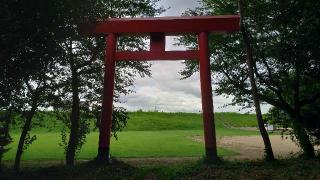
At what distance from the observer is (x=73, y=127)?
1809 cm

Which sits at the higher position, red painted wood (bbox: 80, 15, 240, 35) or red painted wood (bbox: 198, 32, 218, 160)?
red painted wood (bbox: 80, 15, 240, 35)

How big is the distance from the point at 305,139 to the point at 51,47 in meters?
10.4

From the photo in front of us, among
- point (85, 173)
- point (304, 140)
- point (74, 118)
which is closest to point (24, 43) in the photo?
point (85, 173)

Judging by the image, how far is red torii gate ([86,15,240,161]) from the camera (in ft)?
51.1

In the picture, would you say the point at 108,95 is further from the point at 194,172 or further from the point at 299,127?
the point at 299,127

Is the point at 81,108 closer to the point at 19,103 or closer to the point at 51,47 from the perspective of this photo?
the point at 19,103

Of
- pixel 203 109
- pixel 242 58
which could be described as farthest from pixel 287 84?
pixel 203 109

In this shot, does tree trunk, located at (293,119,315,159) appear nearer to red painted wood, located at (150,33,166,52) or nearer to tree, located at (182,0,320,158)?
tree, located at (182,0,320,158)

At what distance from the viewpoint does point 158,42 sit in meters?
16.0

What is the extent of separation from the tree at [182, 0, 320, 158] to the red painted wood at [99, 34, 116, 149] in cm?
511

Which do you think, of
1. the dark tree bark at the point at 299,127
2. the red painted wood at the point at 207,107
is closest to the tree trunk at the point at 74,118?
the red painted wood at the point at 207,107

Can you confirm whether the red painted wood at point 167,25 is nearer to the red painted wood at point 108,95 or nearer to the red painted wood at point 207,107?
the red painted wood at point 108,95

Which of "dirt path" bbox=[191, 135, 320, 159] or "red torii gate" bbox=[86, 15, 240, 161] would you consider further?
"dirt path" bbox=[191, 135, 320, 159]

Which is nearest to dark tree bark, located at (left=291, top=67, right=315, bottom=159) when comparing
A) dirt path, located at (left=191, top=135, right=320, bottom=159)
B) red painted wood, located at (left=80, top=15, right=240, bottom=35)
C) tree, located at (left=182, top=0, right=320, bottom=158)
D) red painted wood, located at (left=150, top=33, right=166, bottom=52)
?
tree, located at (left=182, top=0, right=320, bottom=158)
